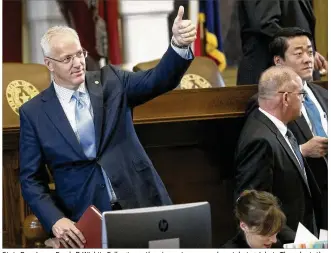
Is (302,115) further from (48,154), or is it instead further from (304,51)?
(48,154)

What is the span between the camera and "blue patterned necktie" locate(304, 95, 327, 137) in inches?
185

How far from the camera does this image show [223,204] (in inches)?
192

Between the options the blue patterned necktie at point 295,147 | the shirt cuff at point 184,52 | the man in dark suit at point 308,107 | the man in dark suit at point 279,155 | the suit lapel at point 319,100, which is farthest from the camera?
the suit lapel at point 319,100

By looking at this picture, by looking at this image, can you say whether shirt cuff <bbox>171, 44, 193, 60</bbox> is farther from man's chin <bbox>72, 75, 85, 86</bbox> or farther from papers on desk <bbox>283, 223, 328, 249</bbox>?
papers on desk <bbox>283, 223, 328, 249</bbox>

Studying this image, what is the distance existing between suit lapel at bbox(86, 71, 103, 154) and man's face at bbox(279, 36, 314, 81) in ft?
4.37

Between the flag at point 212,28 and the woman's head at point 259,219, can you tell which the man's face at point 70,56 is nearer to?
the woman's head at point 259,219

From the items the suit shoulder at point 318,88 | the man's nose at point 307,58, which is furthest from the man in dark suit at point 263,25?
the suit shoulder at point 318,88

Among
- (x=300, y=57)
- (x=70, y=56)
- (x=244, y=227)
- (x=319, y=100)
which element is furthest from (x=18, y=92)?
(x=244, y=227)

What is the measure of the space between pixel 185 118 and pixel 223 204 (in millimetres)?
497

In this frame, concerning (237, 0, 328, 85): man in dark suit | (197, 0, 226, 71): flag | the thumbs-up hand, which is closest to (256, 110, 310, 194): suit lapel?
the thumbs-up hand

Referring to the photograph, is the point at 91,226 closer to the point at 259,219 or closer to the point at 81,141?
the point at 81,141

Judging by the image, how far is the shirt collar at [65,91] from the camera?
13.1 ft

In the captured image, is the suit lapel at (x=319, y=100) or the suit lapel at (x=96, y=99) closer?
the suit lapel at (x=96, y=99)

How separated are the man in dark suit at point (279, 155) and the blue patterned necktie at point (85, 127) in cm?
74
